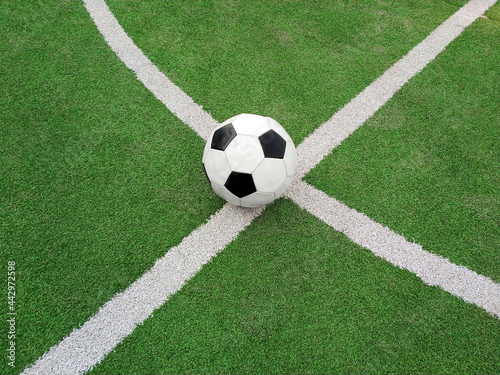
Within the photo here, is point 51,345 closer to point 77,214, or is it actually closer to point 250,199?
point 77,214

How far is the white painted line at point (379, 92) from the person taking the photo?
3.26 meters

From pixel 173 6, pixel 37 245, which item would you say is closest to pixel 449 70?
pixel 173 6

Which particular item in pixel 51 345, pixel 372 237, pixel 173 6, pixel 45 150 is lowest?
pixel 51 345

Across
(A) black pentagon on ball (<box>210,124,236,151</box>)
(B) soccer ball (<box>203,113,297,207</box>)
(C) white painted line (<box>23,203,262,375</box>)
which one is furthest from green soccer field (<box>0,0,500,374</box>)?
(A) black pentagon on ball (<box>210,124,236,151</box>)

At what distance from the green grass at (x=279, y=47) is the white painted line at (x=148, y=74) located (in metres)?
0.08

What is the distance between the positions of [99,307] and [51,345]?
39 cm

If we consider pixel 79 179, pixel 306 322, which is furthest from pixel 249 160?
pixel 79 179

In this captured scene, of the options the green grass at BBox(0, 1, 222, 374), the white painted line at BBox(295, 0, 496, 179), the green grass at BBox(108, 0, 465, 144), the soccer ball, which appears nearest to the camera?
the soccer ball

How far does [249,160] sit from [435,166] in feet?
6.15

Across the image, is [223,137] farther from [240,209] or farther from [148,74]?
[148,74]

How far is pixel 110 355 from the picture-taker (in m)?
2.42

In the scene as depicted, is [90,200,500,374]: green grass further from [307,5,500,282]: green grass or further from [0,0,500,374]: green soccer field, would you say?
[307,5,500,282]: green grass

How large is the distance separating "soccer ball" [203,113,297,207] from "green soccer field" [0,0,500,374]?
391 mm

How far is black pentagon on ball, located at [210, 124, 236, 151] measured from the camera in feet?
8.44
